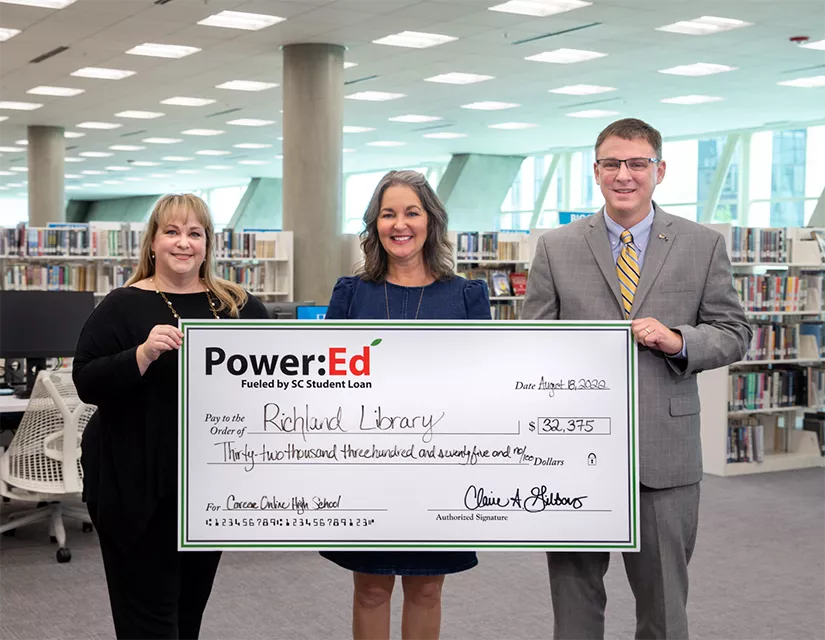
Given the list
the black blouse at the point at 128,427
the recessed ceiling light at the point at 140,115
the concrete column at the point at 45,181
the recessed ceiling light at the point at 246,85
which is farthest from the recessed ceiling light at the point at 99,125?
the black blouse at the point at 128,427

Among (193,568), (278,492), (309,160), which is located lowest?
(193,568)

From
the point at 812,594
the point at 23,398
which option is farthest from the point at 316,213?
the point at 812,594

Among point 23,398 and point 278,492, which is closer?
point 278,492

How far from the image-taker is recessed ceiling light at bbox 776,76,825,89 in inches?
537

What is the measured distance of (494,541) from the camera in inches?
95.3

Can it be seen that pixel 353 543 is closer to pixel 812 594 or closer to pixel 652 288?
pixel 652 288

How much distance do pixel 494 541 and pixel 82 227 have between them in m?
8.72

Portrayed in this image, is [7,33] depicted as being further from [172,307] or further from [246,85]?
[172,307]

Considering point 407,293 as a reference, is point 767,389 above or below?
below

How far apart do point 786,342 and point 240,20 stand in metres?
6.41

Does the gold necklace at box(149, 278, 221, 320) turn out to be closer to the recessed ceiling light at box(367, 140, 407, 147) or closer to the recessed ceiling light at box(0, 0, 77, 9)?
the recessed ceiling light at box(0, 0, 77, 9)

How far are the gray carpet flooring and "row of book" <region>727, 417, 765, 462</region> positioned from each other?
2.00m

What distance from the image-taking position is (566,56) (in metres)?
12.5

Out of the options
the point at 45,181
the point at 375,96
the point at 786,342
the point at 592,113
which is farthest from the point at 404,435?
the point at 45,181
